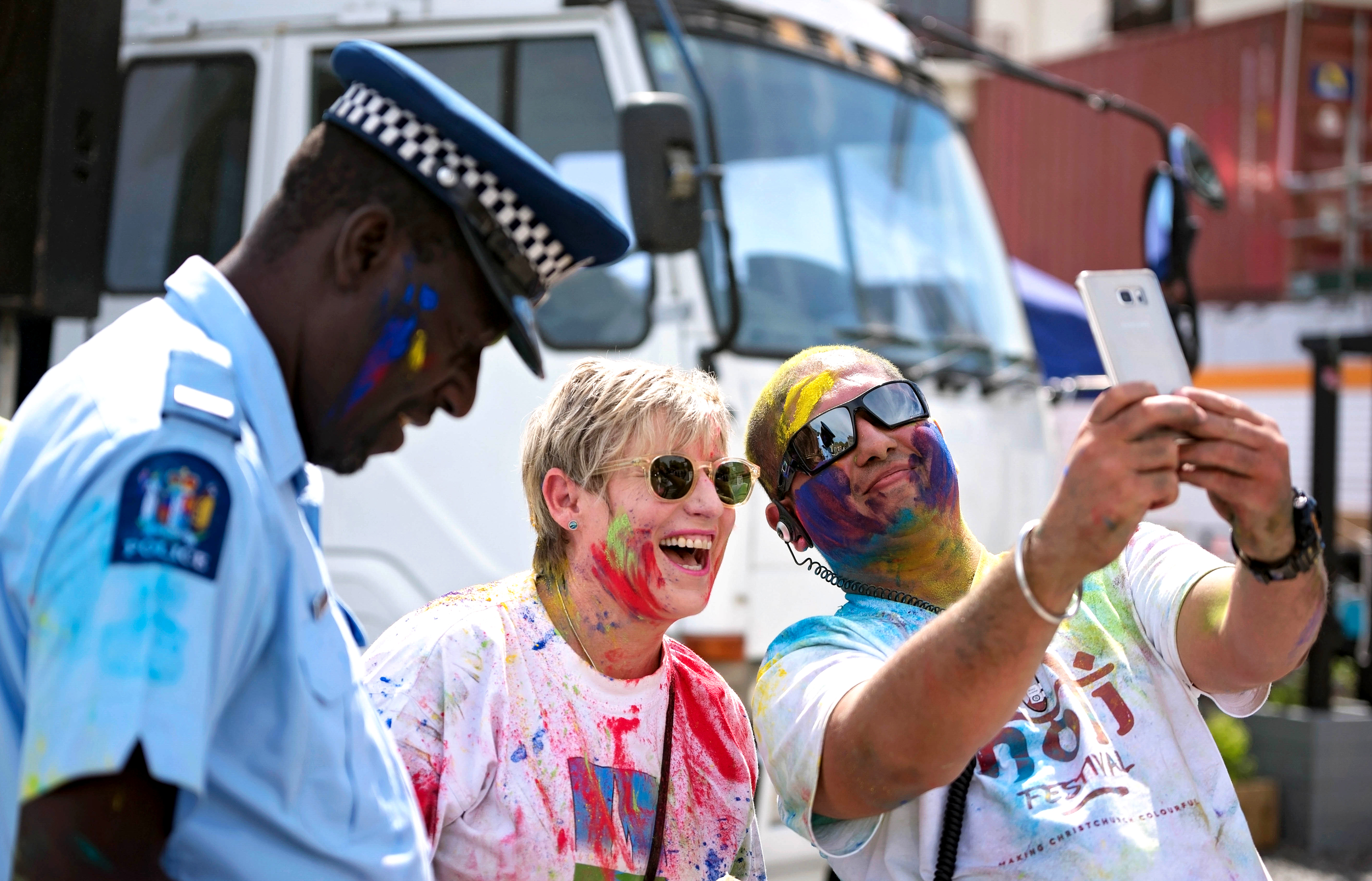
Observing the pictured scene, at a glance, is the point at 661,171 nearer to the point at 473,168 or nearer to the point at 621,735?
the point at 621,735

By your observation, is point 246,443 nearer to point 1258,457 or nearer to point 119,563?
point 119,563

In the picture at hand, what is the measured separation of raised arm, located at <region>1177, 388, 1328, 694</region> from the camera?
1.48m

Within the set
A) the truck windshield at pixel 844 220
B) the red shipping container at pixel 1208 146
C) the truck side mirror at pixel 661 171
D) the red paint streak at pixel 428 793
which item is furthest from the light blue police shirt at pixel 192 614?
the red shipping container at pixel 1208 146

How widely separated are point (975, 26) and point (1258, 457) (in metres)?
21.8

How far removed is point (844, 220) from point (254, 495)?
11.3 ft

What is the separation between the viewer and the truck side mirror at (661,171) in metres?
3.54

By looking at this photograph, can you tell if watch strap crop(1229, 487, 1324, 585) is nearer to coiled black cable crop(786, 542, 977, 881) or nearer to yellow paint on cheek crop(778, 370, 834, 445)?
coiled black cable crop(786, 542, 977, 881)

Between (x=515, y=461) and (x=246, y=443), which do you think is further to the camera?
(x=515, y=461)

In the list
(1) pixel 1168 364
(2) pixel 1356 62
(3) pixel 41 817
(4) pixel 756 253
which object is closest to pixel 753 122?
(4) pixel 756 253

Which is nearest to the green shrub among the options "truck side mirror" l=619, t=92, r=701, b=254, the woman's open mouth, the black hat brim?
"truck side mirror" l=619, t=92, r=701, b=254

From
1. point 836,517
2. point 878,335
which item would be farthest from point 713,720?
point 878,335

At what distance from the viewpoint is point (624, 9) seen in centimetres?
403

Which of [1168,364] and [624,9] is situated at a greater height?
[624,9]

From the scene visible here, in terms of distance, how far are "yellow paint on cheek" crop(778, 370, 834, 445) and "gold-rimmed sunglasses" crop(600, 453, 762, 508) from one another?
11cm
